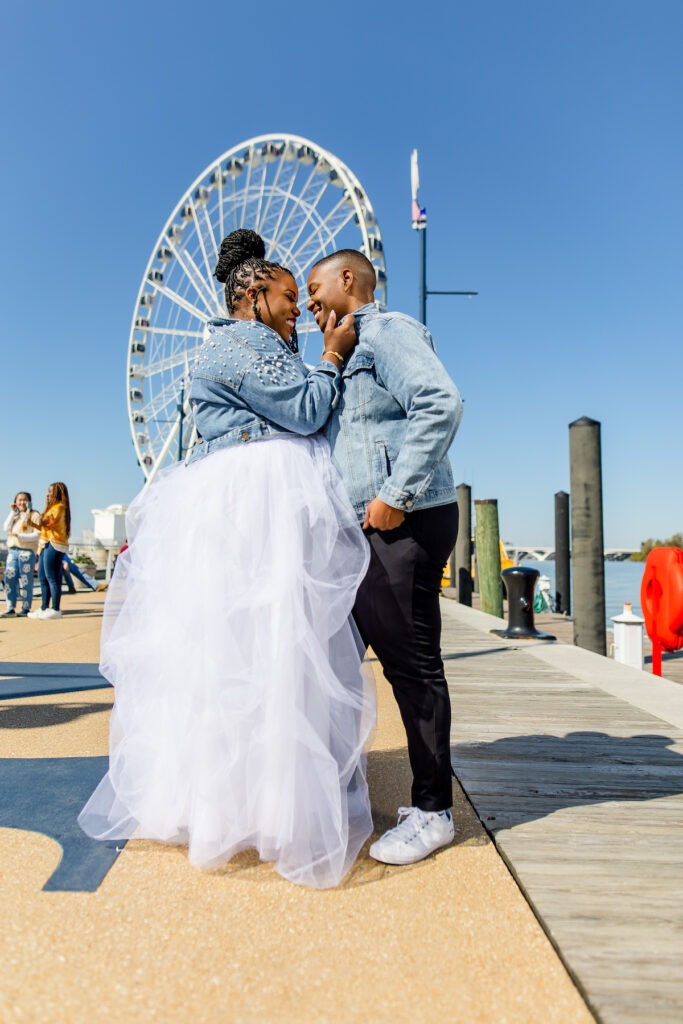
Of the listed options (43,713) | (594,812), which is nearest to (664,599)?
(594,812)

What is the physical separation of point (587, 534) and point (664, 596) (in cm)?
95

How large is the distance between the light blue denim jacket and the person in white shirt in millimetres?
7014

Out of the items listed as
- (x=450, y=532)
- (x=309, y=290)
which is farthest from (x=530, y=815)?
(x=309, y=290)

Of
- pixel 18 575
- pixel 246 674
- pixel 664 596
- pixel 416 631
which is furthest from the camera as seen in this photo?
pixel 18 575

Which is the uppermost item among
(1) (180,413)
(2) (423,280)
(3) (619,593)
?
(1) (180,413)

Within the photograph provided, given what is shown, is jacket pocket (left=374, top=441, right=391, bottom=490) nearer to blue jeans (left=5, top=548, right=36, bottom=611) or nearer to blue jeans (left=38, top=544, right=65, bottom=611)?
blue jeans (left=38, top=544, right=65, bottom=611)

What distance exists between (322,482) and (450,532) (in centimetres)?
38

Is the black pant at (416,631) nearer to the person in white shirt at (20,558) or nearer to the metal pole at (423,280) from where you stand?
the person in white shirt at (20,558)

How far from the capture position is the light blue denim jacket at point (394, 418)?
1.79 meters

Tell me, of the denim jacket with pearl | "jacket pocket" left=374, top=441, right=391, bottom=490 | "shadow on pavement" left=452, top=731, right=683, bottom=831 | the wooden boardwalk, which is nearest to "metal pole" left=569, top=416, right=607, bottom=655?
the wooden boardwalk

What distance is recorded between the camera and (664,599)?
18.7ft

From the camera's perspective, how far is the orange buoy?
18.1 ft

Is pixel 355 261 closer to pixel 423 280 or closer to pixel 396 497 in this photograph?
pixel 396 497

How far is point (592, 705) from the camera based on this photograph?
3.70 meters
